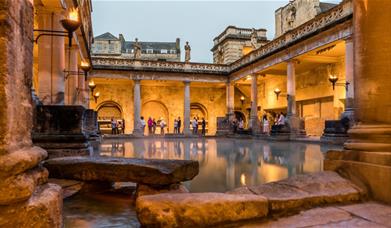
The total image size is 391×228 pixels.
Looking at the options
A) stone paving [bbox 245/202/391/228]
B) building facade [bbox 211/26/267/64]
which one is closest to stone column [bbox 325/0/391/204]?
stone paving [bbox 245/202/391/228]

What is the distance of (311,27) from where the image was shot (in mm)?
15688

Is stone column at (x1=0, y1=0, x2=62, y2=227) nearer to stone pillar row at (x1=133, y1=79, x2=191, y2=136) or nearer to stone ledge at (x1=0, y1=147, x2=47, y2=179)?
stone ledge at (x1=0, y1=147, x2=47, y2=179)

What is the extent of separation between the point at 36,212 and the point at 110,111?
1110 inches

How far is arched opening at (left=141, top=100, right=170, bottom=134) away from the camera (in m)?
→ 30.0

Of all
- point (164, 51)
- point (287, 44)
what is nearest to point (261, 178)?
point (287, 44)

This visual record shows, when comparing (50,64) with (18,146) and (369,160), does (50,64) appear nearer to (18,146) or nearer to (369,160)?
(18,146)

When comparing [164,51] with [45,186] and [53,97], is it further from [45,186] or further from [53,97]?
[45,186]

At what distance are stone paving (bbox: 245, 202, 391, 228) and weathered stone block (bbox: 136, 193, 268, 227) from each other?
133 mm

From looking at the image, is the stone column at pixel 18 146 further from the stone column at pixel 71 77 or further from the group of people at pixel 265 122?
the group of people at pixel 265 122

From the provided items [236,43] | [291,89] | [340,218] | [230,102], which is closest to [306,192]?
[340,218]

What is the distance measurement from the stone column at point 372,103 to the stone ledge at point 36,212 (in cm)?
292

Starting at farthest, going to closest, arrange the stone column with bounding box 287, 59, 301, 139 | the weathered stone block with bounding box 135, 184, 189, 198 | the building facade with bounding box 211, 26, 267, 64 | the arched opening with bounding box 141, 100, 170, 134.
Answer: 1. the arched opening with bounding box 141, 100, 170, 134
2. the building facade with bounding box 211, 26, 267, 64
3. the stone column with bounding box 287, 59, 301, 139
4. the weathered stone block with bounding box 135, 184, 189, 198

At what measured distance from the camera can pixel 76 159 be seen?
3.68 metres

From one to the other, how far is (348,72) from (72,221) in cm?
1406
